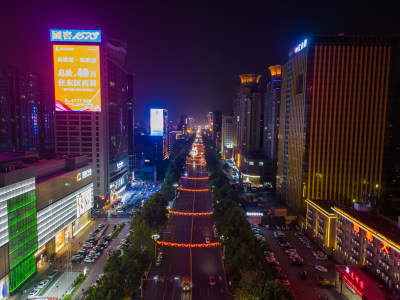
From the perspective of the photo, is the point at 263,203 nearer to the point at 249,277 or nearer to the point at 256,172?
the point at 256,172

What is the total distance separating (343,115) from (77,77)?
61.7 meters

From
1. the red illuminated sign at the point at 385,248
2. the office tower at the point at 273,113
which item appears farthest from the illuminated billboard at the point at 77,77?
the red illuminated sign at the point at 385,248

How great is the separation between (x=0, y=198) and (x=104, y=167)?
41.2 meters

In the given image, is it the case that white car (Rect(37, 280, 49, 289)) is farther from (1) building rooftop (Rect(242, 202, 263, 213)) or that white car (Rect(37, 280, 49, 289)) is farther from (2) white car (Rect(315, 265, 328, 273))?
(1) building rooftop (Rect(242, 202, 263, 213))

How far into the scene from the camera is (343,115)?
6166 cm

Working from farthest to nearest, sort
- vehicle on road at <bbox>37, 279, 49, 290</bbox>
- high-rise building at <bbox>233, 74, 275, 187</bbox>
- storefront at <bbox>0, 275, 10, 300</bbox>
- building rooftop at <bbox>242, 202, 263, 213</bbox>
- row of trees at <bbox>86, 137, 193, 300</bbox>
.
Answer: high-rise building at <bbox>233, 74, 275, 187</bbox>
building rooftop at <bbox>242, 202, 263, 213</bbox>
vehicle on road at <bbox>37, 279, 49, 290</bbox>
storefront at <bbox>0, 275, 10, 300</bbox>
row of trees at <bbox>86, 137, 193, 300</bbox>

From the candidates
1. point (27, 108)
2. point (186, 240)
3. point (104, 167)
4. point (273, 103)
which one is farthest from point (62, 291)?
point (27, 108)

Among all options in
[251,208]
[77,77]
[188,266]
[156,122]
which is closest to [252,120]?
[251,208]

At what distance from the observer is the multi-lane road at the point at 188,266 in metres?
38.1

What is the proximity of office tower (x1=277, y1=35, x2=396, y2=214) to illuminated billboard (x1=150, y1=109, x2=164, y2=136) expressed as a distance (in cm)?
10752

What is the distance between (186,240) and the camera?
55031 mm

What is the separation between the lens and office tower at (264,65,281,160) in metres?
99.3

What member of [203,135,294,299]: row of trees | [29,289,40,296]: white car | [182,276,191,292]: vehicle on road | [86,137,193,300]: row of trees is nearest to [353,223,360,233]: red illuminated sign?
[203,135,294,299]: row of trees

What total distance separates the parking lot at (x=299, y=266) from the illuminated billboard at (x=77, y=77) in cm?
5159
